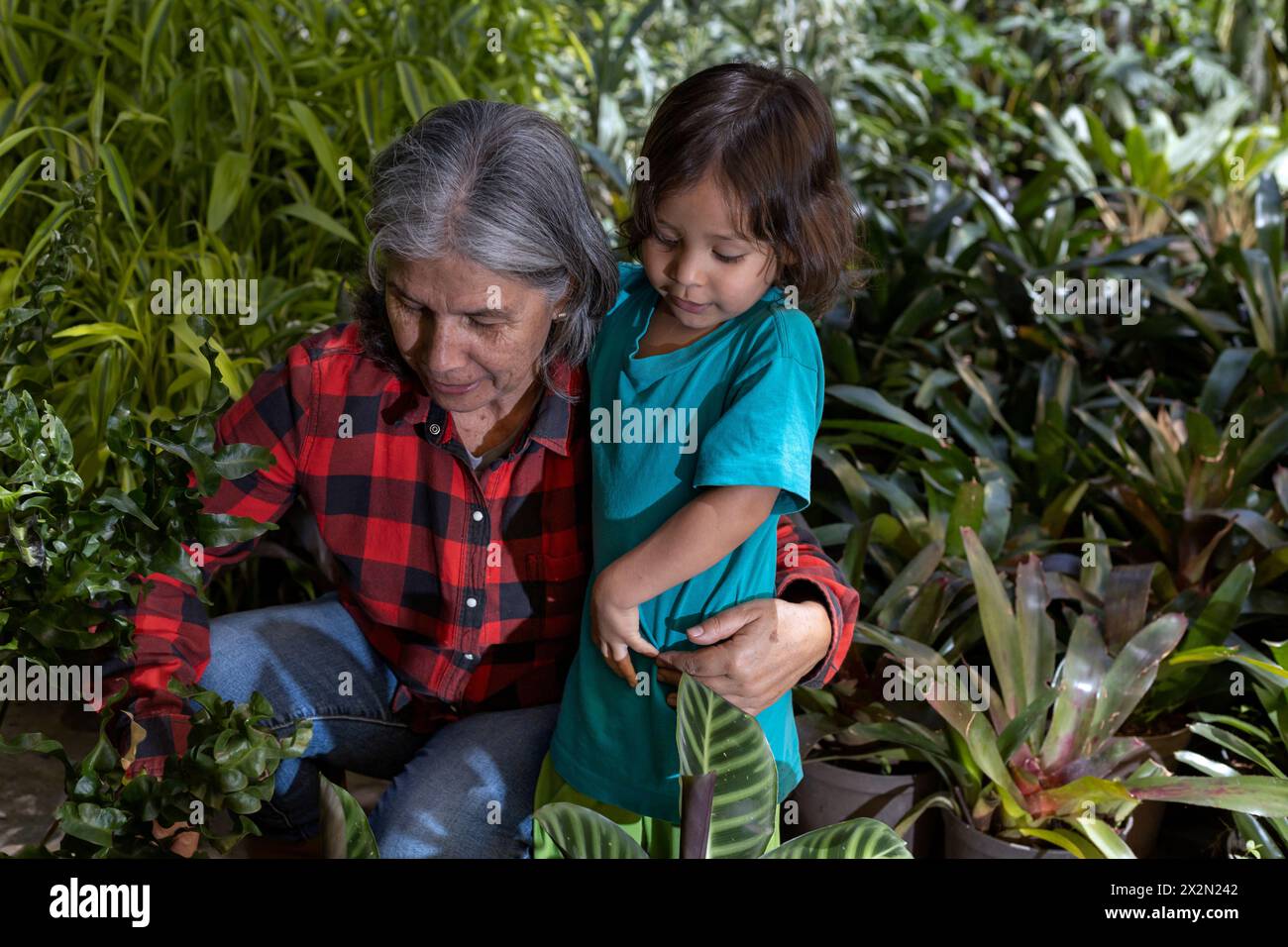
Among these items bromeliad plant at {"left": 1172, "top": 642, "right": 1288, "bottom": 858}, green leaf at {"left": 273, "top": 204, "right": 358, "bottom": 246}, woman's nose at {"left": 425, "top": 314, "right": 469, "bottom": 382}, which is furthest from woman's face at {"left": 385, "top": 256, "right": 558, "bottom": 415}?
bromeliad plant at {"left": 1172, "top": 642, "right": 1288, "bottom": 858}

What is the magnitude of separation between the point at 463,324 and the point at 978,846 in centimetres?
87

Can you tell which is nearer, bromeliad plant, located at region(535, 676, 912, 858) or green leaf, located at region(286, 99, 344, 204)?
bromeliad plant, located at region(535, 676, 912, 858)

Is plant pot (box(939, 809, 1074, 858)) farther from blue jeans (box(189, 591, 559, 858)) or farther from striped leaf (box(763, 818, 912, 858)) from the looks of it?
blue jeans (box(189, 591, 559, 858))

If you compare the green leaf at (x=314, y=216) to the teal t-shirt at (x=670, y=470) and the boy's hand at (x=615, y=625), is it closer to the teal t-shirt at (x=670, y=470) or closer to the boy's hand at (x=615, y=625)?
the teal t-shirt at (x=670, y=470)

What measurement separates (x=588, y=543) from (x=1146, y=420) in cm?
107

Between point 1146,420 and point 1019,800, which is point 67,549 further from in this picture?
point 1146,420

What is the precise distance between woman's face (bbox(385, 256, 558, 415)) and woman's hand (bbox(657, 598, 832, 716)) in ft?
1.03

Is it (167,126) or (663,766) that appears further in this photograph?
(167,126)

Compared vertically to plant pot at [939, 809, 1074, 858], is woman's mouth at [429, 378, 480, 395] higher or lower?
higher

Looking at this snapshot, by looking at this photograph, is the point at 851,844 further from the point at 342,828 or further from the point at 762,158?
the point at 762,158

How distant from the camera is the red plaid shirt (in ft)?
4.09

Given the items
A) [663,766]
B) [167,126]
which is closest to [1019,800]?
[663,766]

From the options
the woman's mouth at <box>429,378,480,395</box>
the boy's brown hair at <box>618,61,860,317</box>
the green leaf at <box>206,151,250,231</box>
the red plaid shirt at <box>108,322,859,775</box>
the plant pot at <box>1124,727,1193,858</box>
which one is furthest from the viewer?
the green leaf at <box>206,151,250,231</box>

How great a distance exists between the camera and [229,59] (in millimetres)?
A: 1934
